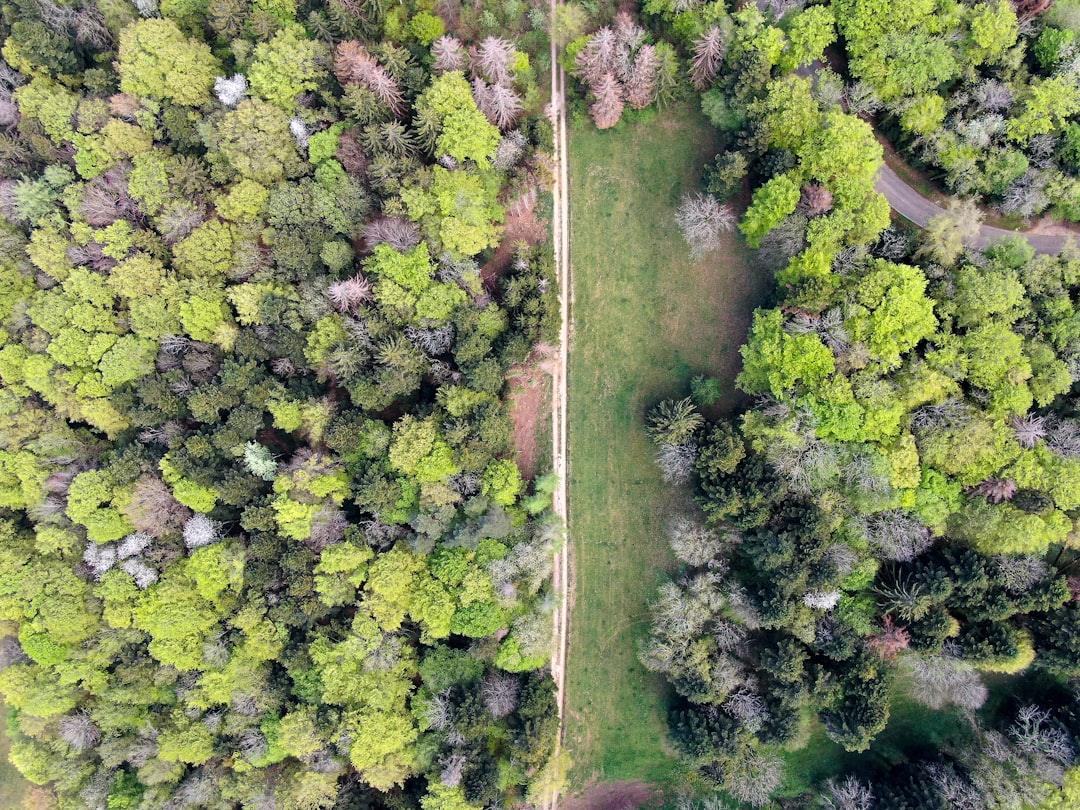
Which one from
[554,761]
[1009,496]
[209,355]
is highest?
[209,355]

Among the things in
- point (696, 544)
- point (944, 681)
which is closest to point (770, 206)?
point (696, 544)

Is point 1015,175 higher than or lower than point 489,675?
higher

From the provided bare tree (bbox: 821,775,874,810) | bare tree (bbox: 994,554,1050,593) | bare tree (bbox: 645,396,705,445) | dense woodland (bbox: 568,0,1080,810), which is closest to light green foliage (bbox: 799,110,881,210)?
dense woodland (bbox: 568,0,1080,810)

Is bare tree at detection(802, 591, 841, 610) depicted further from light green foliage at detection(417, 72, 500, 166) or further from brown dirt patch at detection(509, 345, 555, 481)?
light green foliage at detection(417, 72, 500, 166)

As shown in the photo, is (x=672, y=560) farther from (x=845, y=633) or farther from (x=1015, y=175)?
(x=1015, y=175)

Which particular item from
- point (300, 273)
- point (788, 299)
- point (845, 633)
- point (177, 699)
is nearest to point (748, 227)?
point (788, 299)

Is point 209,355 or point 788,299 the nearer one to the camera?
point 788,299

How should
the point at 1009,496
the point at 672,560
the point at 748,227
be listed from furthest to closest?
the point at 672,560 < the point at 748,227 < the point at 1009,496
